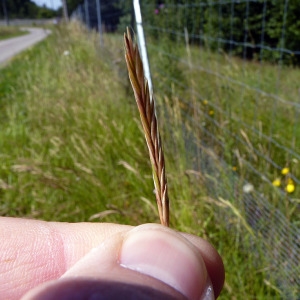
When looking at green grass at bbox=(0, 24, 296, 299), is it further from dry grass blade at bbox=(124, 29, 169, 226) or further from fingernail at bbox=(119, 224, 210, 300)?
dry grass blade at bbox=(124, 29, 169, 226)

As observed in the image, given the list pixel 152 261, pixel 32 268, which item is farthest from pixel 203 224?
pixel 152 261

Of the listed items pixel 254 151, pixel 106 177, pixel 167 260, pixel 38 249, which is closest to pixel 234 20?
pixel 254 151

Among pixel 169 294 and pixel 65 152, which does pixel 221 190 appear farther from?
pixel 169 294

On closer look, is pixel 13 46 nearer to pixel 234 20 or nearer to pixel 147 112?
pixel 234 20

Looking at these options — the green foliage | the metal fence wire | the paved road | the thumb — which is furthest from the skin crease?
the paved road

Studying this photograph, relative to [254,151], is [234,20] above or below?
above

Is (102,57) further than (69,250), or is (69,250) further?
(102,57)
